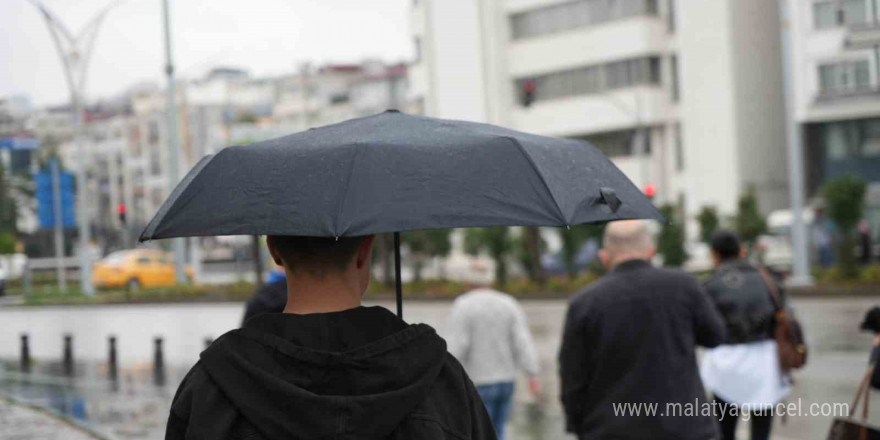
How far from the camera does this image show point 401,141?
9.20ft

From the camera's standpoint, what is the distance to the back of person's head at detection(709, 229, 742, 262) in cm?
709

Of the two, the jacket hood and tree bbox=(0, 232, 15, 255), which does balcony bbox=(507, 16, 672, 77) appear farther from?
the jacket hood

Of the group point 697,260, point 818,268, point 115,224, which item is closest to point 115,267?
point 697,260

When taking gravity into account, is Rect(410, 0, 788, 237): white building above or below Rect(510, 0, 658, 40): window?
below

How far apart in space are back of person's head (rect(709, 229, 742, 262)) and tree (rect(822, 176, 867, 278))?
25.1 m

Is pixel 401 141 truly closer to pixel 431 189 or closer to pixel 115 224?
pixel 431 189

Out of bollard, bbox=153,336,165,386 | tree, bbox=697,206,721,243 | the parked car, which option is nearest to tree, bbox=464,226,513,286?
tree, bbox=697,206,721,243

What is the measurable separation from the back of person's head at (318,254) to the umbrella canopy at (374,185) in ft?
0.19

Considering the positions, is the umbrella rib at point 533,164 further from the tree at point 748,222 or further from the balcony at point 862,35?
the balcony at point 862,35

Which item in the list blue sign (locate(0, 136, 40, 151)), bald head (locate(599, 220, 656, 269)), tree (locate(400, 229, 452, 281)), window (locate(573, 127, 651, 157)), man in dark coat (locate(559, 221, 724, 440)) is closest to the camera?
man in dark coat (locate(559, 221, 724, 440))

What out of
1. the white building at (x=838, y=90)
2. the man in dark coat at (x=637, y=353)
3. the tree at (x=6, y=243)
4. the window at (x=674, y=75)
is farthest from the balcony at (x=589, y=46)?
the man in dark coat at (x=637, y=353)

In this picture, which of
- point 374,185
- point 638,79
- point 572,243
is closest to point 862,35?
point 638,79

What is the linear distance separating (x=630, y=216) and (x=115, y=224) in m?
132

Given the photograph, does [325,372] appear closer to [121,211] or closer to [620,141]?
[121,211]
